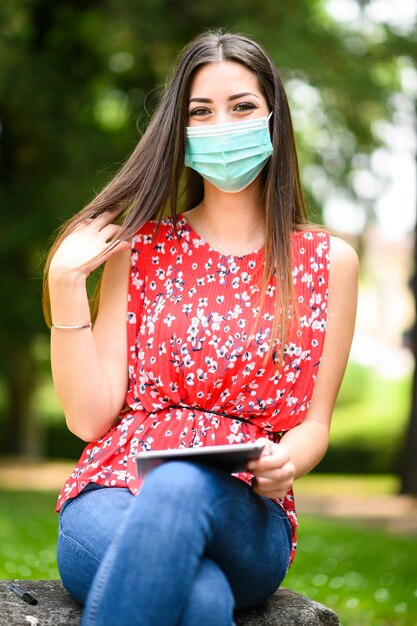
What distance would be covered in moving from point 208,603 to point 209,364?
0.78 m

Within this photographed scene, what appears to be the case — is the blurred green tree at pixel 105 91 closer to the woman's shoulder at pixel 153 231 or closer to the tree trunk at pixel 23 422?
the tree trunk at pixel 23 422

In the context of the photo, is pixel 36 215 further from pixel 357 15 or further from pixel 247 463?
pixel 247 463

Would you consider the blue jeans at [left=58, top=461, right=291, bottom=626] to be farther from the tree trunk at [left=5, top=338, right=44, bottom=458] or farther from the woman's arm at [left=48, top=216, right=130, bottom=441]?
the tree trunk at [left=5, top=338, right=44, bottom=458]

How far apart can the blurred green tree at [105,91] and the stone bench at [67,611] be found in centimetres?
650

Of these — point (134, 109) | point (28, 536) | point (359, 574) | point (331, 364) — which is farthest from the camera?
point (134, 109)

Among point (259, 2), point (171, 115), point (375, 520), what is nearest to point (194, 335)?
point (171, 115)

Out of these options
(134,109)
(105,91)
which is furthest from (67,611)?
(105,91)

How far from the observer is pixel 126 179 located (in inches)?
111

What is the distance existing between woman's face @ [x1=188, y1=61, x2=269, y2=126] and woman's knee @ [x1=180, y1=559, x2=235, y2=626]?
1.41m

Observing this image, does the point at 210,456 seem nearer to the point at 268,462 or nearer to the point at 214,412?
the point at 268,462

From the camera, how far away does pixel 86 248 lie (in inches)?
103

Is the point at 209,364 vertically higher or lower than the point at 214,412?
higher

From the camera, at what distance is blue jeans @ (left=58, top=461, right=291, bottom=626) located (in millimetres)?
1954

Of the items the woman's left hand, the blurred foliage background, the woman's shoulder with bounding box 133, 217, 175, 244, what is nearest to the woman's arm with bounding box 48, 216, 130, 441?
the woman's shoulder with bounding box 133, 217, 175, 244
